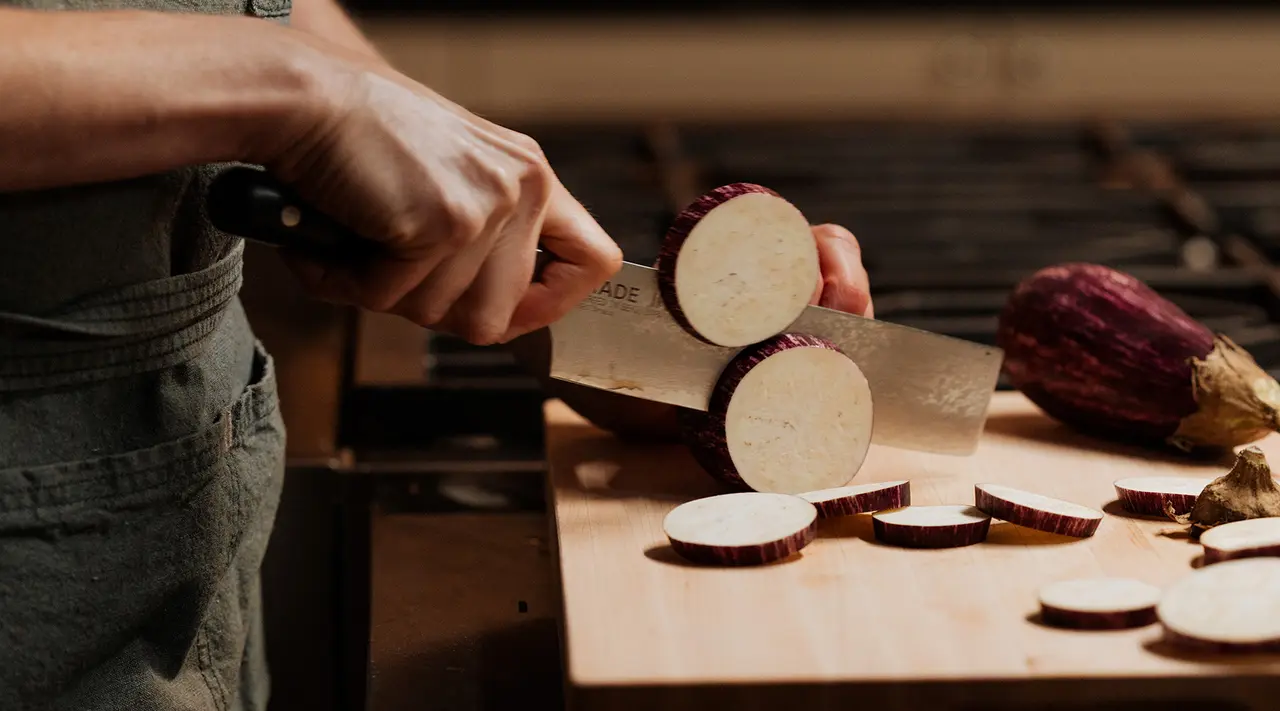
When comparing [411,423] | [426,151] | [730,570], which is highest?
[426,151]

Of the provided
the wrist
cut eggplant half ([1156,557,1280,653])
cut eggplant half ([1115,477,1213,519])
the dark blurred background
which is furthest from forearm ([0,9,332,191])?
cut eggplant half ([1115,477,1213,519])

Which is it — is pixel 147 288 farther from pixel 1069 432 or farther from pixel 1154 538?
pixel 1069 432

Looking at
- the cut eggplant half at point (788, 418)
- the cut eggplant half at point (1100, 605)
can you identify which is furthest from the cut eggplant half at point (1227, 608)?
the cut eggplant half at point (788, 418)

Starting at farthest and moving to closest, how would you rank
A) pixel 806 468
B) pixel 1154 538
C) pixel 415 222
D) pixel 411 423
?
pixel 411 423 < pixel 806 468 < pixel 1154 538 < pixel 415 222

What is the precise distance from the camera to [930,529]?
1363mm

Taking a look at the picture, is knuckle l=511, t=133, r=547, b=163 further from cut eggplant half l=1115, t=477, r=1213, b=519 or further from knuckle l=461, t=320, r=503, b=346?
cut eggplant half l=1115, t=477, r=1213, b=519

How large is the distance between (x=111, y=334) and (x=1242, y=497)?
1088mm

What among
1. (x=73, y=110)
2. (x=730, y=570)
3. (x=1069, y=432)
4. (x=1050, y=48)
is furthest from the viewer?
(x=1050, y=48)

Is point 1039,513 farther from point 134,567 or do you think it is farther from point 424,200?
point 134,567

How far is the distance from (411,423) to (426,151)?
3.19 ft

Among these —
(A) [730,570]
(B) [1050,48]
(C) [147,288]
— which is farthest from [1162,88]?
(C) [147,288]

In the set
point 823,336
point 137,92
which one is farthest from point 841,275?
point 137,92

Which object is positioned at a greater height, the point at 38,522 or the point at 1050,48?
the point at 1050,48

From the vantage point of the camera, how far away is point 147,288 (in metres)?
1.20
